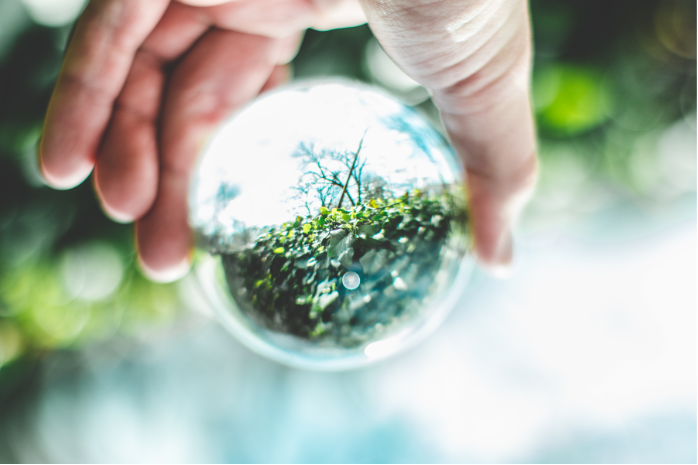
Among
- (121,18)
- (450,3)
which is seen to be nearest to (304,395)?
(121,18)

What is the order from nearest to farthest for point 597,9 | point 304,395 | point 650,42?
point 597,9 < point 650,42 < point 304,395

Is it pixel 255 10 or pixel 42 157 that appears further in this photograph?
pixel 255 10

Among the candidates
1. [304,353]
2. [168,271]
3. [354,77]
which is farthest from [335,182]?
[354,77]

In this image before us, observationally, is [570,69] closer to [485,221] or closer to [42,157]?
[485,221]

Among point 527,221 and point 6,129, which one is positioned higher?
point 6,129

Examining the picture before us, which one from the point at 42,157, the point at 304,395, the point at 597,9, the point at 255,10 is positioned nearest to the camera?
the point at 42,157

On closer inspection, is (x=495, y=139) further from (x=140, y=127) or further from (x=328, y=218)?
(x=140, y=127)

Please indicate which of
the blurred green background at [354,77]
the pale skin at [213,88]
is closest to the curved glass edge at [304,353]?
the pale skin at [213,88]

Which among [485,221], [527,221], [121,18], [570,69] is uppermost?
[121,18]
